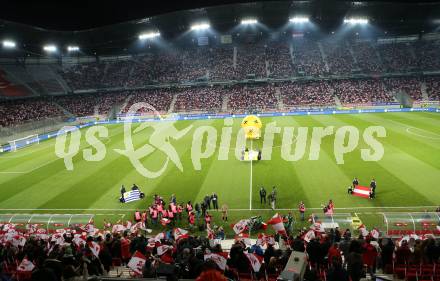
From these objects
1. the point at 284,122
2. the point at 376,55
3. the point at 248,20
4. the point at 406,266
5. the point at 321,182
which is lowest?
the point at 406,266

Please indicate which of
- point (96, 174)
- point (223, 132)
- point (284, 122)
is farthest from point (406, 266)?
point (284, 122)

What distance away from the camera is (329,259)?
37.7 ft

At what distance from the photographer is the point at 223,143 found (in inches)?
1718

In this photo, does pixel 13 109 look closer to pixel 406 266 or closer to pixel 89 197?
pixel 89 197

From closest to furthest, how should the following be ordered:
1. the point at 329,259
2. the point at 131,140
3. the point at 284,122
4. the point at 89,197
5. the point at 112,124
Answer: the point at 329,259, the point at 89,197, the point at 131,140, the point at 284,122, the point at 112,124

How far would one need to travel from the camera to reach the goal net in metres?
49.4

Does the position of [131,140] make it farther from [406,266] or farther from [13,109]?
[406,266]

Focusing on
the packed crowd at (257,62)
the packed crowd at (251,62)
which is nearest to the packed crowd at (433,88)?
the packed crowd at (257,62)

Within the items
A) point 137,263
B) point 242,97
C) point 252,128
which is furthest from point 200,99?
point 137,263

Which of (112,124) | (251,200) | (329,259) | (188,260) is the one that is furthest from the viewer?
(112,124)

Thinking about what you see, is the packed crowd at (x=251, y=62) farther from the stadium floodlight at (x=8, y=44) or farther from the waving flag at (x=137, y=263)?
the waving flag at (x=137, y=263)

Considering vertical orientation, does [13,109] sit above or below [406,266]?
above

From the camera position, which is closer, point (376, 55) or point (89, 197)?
point (89, 197)

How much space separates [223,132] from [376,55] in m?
55.0
